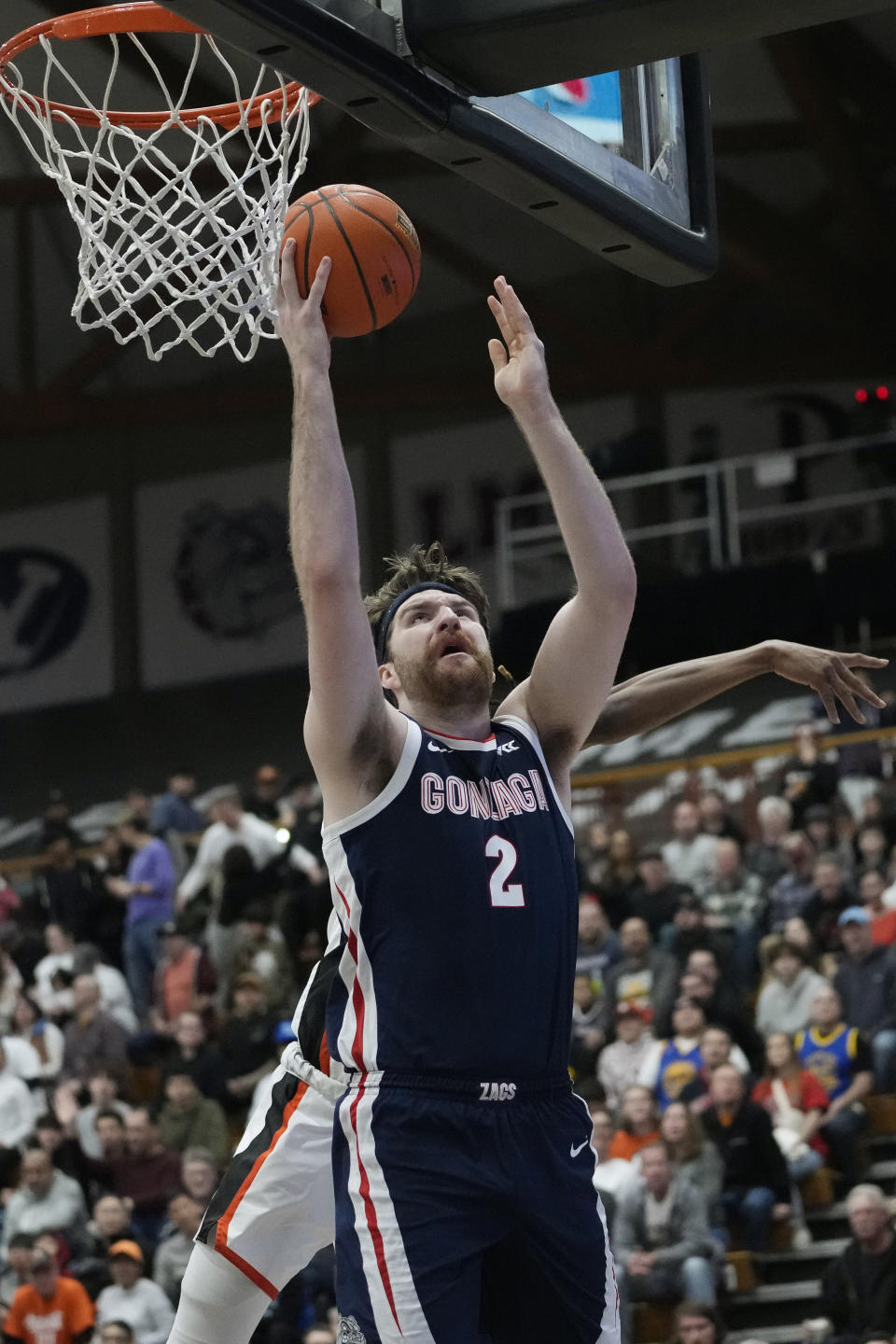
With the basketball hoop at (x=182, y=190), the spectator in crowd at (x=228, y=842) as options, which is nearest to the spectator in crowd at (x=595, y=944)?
the spectator in crowd at (x=228, y=842)

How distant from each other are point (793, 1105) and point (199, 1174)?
3.09 meters

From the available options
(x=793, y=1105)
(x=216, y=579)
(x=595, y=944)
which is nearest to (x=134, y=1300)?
(x=793, y=1105)

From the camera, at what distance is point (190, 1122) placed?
Answer: 11.2m

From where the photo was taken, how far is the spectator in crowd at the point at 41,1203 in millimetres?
10688

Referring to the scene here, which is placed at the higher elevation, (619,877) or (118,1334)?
(619,877)

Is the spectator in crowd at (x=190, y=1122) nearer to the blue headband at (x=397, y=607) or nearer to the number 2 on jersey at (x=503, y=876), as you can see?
the blue headband at (x=397, y=607)

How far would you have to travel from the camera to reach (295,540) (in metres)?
3.79

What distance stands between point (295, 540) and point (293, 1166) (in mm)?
1636

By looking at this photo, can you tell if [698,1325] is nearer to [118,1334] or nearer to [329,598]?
[118,1334]

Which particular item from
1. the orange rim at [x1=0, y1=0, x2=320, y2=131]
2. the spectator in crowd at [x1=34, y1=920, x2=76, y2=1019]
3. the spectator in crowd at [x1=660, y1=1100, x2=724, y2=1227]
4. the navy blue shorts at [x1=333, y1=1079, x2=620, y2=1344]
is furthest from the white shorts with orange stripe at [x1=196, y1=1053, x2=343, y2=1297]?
the spectator in crowd at [x1=34, y1=920, x2=76, y2=1019]

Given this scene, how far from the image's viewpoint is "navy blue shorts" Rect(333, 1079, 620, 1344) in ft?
12.2

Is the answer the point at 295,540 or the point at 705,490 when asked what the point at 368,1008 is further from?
the point at 705,490

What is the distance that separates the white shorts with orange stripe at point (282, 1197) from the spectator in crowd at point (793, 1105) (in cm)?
558

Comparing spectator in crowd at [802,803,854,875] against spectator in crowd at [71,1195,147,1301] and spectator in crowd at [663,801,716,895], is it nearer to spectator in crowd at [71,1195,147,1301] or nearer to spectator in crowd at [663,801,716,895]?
spectator in crowd at [663,801,716,895]
